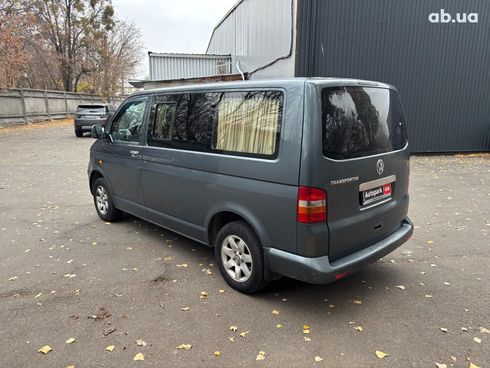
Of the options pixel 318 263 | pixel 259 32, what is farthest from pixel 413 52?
pixel 318 263

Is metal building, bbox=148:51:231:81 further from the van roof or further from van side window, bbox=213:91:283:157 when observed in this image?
van side window, bbox=213:91:283:157

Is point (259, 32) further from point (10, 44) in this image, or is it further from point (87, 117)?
point (10, 44)

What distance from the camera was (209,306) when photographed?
136 inches

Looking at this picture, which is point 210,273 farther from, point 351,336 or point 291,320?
point 351,336

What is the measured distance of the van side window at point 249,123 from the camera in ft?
10.7

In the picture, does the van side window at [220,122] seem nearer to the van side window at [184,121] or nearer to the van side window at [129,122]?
→ the van side window at [184,121]

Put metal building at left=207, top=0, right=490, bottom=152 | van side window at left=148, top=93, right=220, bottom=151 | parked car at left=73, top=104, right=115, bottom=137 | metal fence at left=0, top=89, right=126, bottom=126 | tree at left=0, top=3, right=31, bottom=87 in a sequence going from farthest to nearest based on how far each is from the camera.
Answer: metal fence at left=0, top=89, right=126, bottom=126 → tree at left=0, top=3, right=31, bottom=87 → parked car at left=73, top=104, right=115, bottom=137 → metal building at left=207, top=0, right=490, bottom=152 → van side window at left=148, top=93, right=220, bottom=151

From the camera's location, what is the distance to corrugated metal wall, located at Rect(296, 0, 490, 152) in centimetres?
1129

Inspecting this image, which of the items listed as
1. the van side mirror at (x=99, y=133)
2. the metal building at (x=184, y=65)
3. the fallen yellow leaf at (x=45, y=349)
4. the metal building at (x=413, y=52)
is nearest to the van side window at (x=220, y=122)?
the van side mirror at (x=99, y=133)

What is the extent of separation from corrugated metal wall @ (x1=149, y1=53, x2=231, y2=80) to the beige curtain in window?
19.1 meters

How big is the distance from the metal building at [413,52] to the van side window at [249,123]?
8.19 meters

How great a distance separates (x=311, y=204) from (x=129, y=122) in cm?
305

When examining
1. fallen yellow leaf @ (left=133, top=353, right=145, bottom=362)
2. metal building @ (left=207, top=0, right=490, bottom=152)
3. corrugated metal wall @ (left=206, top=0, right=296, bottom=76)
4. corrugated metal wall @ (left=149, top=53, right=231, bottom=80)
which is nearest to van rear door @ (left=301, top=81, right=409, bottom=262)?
fallen yellow leaf @ (left=133, top=353, right=145, bottom=362)

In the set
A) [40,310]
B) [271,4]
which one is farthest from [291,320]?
[271,4]
